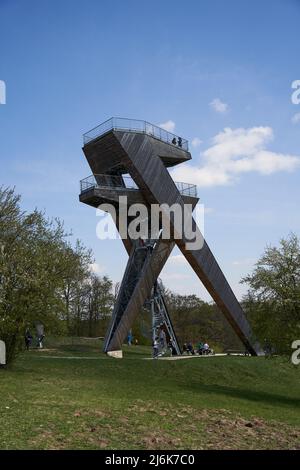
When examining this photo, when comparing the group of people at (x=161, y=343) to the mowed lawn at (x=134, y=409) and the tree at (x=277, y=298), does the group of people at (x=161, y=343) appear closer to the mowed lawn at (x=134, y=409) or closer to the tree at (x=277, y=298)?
the mowed lawn at (x=134, y=409)

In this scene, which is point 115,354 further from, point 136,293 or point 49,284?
point 49,284

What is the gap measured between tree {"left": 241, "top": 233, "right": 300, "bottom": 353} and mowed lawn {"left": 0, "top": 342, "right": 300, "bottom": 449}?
2632mm

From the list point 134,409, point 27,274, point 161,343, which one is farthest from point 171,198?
point 134,409

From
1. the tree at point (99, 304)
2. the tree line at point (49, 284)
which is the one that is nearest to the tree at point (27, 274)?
the tree line at point (49, 284)

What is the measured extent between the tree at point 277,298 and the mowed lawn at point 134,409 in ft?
8.63

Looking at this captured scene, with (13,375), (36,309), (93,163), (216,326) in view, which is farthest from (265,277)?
(216,326)

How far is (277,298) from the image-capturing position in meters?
20.5

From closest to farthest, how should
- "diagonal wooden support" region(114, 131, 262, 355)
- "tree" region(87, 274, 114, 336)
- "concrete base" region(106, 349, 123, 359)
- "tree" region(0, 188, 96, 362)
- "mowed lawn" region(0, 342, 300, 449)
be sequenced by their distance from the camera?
"mowed lawn" region(0, 342, 300, 449) → "tree" region(0, 188, 96, 362) → "concrete base" region(106, 349, 123, 359) → "diagonal wooden support" region(114, 131, 262, 355) → "tree" region(87, 274, 114, 336)

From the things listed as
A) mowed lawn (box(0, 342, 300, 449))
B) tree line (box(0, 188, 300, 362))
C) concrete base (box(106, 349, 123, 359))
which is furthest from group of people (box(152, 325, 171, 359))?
tree line (box(0, 188, 300, 362))

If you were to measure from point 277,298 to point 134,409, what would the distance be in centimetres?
1007

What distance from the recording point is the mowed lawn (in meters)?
9.27

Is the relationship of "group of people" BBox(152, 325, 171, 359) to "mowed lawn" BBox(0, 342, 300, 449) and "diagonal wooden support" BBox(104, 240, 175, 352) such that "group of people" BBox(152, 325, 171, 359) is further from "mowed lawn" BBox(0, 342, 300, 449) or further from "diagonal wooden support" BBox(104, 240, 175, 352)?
"mowed lawn" BBox(0, 342, 300, 449)
